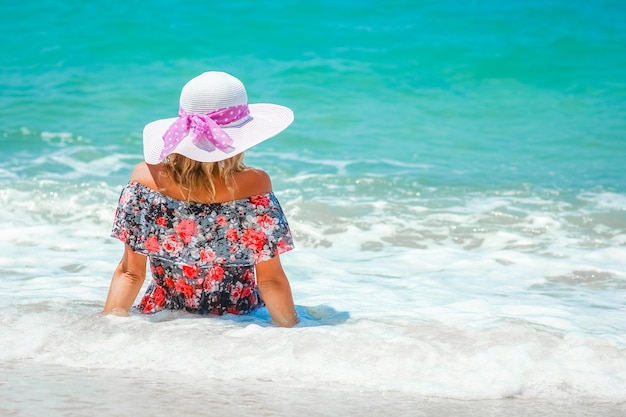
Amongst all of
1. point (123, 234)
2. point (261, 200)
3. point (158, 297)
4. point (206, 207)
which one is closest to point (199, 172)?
point (206, 207)

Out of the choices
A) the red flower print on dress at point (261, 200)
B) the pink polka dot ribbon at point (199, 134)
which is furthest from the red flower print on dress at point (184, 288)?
the pink polka dot ribbon at point (199, 134)

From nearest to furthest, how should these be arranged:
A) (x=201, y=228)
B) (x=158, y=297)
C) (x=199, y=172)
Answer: (x=199, y=172)
(x=201, y=228)
(x=158, y=297)

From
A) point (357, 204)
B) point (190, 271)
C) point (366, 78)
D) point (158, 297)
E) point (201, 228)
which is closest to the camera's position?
point (201, 228)

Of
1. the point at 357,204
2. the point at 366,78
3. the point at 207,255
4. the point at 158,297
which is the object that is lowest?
the point at 158,297

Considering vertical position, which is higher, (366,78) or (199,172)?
(366,78)

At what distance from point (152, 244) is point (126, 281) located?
0.63 ft

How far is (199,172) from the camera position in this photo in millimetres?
3199

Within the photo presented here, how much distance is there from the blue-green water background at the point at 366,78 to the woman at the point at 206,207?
175 inches

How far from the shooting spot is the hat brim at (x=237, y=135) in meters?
3.07

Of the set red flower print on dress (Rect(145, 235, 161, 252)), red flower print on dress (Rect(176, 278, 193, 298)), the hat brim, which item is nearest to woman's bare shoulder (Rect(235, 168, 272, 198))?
the hat brim

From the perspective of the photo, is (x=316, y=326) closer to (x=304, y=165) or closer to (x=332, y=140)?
(x=304, y=165)

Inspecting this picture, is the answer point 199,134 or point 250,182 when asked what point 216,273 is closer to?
point 250,182

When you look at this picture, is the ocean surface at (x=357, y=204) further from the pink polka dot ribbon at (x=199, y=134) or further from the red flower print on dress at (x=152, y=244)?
the pink polka dot ribbon at (x=199, y=134)

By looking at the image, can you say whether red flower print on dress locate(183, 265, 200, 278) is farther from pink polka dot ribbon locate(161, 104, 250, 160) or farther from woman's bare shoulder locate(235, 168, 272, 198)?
pink polka dot ribbon locate(161, 104, 250, 160)
